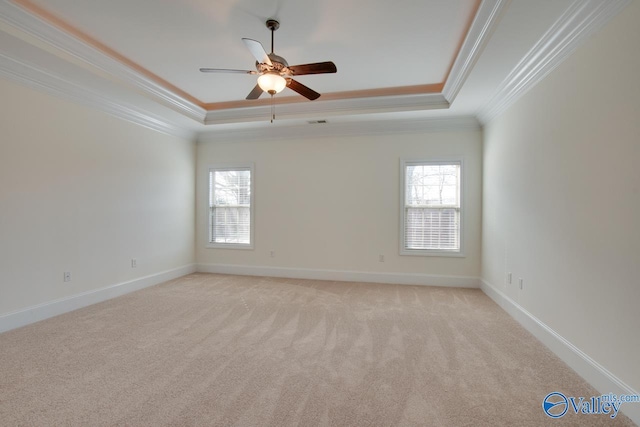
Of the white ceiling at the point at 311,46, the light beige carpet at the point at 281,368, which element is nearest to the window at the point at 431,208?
the white ceiling at the point at 311,46

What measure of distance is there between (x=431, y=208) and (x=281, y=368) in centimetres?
362

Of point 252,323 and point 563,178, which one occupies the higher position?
point 563,178

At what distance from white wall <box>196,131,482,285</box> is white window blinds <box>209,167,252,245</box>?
6.8 inches

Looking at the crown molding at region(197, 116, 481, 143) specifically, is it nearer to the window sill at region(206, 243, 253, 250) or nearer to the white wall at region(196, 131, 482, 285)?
the white wall at region(196, 131, 482, 285)

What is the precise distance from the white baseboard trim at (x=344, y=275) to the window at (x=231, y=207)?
44 centimetres

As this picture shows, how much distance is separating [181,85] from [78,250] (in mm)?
2500

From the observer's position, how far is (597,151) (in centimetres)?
217

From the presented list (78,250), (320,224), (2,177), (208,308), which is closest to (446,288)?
(320,224)

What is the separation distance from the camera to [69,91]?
356 centimetres

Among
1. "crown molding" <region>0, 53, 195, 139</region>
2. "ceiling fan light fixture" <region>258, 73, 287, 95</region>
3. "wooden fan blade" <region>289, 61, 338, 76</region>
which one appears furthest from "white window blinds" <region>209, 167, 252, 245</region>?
"wooden fan blade" <region>289, 61, 338, 76</region>

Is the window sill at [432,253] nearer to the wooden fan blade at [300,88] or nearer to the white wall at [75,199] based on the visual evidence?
the wooden fan blade at [300,88]

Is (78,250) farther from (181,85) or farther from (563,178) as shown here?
(563,178)

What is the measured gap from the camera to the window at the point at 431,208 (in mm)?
4891

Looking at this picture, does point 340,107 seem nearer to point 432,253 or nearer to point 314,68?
point 314,68
